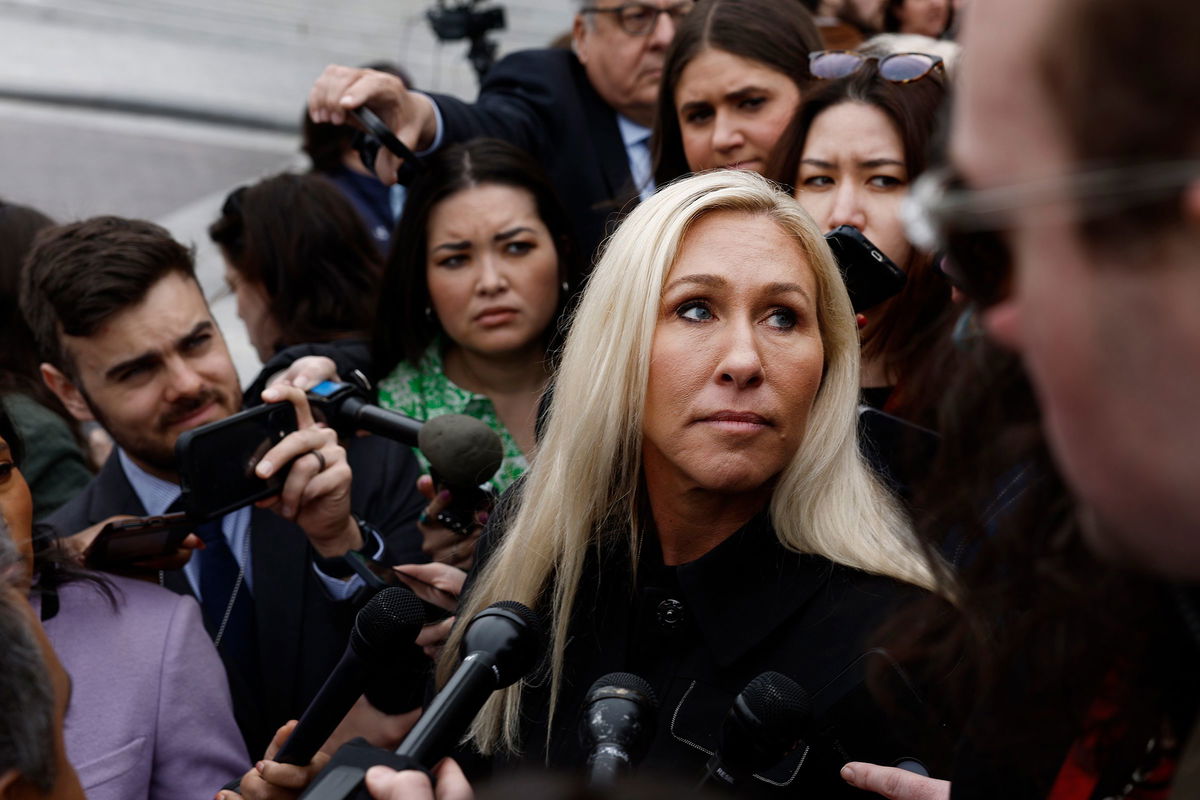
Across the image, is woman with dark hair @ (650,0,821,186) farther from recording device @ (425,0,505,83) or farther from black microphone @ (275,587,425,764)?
recording device @ (425,0,505,83)

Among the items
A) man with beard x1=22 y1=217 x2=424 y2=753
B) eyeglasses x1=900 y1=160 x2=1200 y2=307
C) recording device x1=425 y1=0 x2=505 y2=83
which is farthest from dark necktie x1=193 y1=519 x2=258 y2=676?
recording device x1=425 y1=0 x2=505 y2=83

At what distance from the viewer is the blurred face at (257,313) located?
167 inches

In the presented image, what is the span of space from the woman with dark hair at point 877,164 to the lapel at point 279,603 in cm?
144

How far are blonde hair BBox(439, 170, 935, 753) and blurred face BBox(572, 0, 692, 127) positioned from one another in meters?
1.66

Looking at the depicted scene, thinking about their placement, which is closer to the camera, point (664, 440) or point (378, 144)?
point (664, 440)

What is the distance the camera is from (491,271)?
3.69 m

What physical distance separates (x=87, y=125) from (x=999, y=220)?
10245mm

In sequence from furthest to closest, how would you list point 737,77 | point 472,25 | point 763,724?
point 472,25 < point 737,77 < point 763,724

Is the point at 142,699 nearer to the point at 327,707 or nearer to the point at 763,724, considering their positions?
the point at 327,707

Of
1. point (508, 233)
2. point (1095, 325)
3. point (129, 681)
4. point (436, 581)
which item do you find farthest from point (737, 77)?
point (1095, 325)

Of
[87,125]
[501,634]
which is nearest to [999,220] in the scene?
[501,634]

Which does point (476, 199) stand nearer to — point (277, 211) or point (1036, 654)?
point (277, 211)

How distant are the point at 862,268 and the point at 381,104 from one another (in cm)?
152

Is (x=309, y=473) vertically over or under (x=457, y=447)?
under
